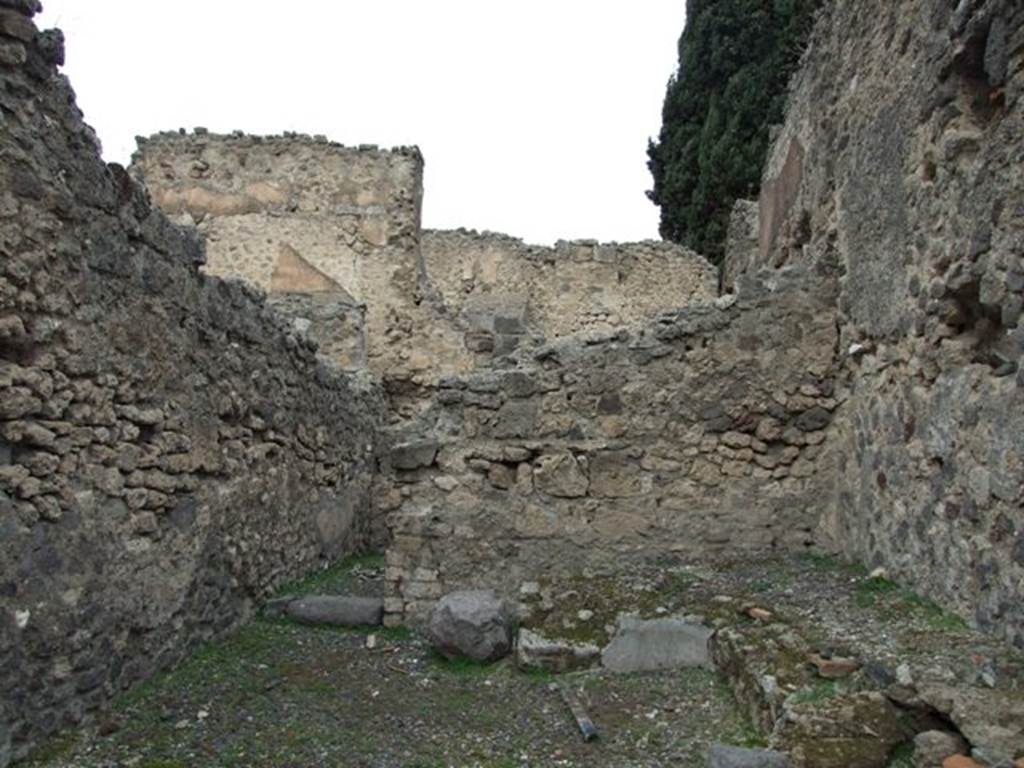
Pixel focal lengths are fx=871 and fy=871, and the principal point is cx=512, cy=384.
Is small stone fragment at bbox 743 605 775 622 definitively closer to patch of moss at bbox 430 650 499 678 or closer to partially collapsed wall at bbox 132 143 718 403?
patch of moss at bbox 430 650 499 678

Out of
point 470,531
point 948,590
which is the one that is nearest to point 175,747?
point 470,531

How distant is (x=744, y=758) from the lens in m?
2.91

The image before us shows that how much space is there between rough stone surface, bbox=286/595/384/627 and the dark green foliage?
46.5 ft

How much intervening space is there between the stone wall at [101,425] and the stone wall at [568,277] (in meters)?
9.16

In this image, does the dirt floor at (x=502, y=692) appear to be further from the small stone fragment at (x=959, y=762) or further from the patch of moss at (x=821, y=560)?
the small stone fragment at (x=959, y=762)

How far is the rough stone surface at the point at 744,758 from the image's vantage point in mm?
2840

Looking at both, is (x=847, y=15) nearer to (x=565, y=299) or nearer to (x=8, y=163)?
(x=8, y=163)

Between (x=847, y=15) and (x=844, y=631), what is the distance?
13.1 ft

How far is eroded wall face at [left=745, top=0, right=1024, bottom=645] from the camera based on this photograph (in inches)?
132

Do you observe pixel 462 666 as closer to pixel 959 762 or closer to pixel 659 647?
pixel 659 647

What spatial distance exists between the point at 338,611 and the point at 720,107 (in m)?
15.9

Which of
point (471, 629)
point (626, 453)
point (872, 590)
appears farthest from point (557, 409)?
point (872, 590)

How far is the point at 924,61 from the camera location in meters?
4.29

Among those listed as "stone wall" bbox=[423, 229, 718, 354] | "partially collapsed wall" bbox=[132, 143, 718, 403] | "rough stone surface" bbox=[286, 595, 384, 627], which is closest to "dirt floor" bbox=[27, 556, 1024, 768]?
"rough stone surface" bbox=[286, 595, 384, 627]
